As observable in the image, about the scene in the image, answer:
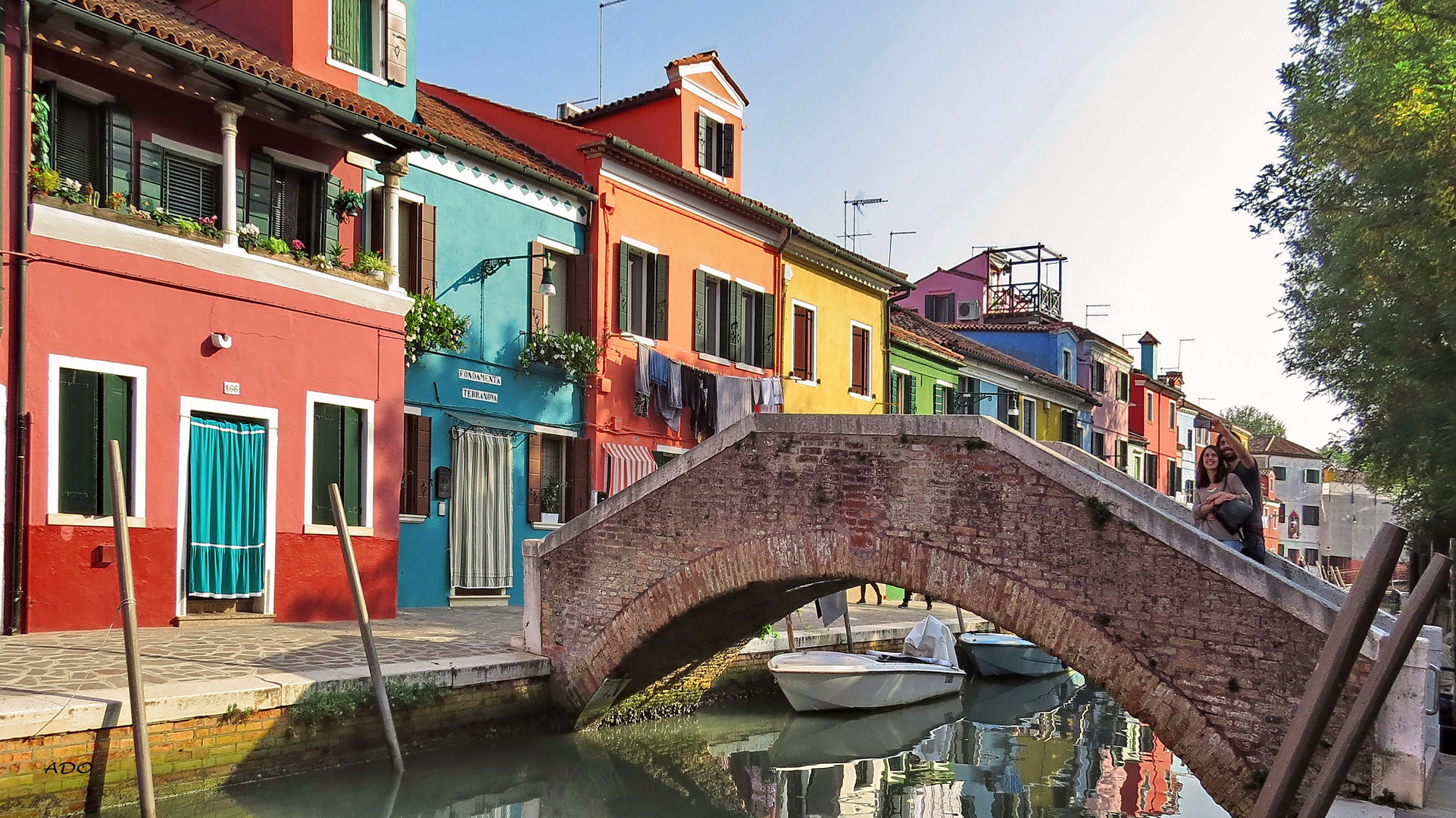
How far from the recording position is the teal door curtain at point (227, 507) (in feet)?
37.7

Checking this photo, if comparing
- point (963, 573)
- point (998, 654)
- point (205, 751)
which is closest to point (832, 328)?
point (998, 654)

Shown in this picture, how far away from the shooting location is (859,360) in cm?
2456

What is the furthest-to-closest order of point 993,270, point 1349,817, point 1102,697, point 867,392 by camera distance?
point 993,270, point 867,392, point 1102,697, point 1349,817

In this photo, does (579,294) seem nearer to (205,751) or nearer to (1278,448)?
(205,751)

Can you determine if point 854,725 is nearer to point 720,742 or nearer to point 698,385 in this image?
point 720,742

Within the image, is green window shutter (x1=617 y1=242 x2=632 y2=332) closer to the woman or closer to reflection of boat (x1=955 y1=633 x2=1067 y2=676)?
reflection of boat (x1=955 y1=633 x2=1067 y2=676)

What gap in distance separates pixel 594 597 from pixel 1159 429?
131 feet

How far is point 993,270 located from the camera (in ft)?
124

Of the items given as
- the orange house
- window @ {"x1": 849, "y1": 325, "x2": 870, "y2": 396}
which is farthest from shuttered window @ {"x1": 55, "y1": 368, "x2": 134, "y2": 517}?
window @ {"x1": 849, "y1": 325, "x2": 870, "y2": 396}

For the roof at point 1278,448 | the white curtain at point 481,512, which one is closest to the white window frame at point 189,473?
the white curtain at point 481,512

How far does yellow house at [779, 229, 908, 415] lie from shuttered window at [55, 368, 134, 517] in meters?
12.4

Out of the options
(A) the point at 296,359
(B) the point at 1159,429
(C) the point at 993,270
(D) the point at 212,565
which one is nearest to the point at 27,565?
(D) the point at 212,565

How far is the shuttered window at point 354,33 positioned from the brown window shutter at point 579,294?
4050mm

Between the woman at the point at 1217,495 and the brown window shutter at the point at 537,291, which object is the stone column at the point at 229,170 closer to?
the brown window shutter at the point at 537,291
